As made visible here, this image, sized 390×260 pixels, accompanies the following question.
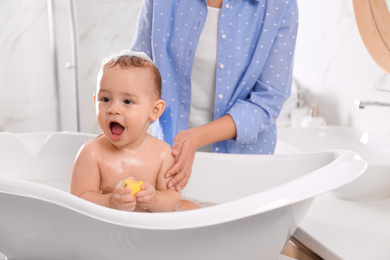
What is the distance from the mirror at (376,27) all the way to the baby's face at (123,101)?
931 millimetres

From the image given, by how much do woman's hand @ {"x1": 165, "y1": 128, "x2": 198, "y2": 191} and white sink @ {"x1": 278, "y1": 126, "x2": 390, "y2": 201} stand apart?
49 centimetres

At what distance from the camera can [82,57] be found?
270 cm

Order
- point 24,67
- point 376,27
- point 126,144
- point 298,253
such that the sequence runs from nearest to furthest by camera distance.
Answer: point 126,144 < point 298,253 < point 376,27 < point 24,67

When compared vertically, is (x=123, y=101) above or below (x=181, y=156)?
above

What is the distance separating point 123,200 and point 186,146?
0.32 meters

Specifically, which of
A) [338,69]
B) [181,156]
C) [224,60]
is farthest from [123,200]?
[338,69]

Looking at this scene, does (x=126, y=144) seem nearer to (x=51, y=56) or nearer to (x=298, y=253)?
(x=298, y=253)

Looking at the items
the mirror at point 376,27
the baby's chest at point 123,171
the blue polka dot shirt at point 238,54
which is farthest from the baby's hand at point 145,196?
the mirror at point 376,27

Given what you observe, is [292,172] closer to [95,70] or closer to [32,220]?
[32,220]

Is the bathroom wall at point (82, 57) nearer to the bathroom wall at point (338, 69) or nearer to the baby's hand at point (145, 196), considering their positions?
the bathroom wall at point (338, 69)

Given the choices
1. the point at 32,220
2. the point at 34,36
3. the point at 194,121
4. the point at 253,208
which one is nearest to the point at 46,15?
the point at 34,36

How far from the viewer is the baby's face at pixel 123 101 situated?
1.05 m

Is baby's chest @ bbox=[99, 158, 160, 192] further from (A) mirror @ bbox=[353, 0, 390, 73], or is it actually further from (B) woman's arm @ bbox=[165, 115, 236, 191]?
(A) mirror @ bbox=[353, 0, 390, 73]

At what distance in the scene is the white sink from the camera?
1345 mm
